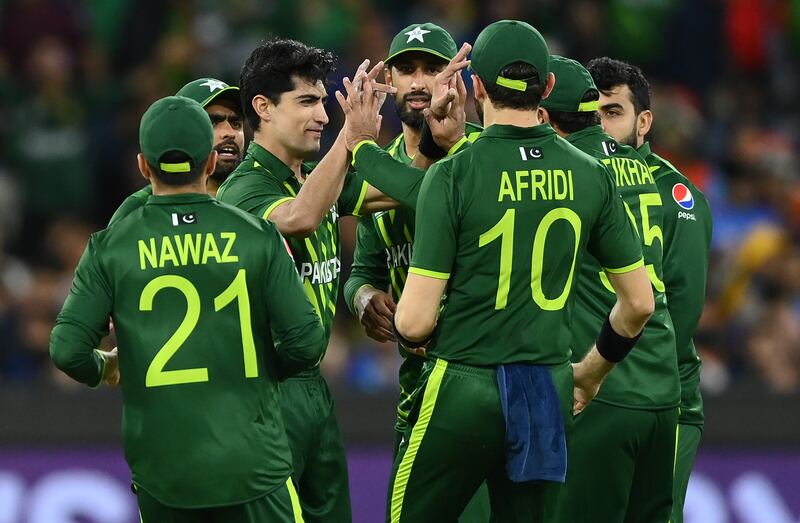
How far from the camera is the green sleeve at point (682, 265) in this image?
7039 millimetres

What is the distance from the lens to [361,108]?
20.4 ft

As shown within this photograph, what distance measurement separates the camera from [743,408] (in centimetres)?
995

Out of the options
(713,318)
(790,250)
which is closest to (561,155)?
(713,318)

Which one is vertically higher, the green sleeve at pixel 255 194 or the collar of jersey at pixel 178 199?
the collar of jersey at pixel 178 199

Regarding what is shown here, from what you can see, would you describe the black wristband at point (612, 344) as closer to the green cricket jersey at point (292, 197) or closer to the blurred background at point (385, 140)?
the green cricket jersey at point (292, 197)

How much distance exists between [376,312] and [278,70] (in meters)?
1.18

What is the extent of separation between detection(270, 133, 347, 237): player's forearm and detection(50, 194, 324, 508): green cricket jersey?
757mm

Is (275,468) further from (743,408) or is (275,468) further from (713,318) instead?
(713,318)

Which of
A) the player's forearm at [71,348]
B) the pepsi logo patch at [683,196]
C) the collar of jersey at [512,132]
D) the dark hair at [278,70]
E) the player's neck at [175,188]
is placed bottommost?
the pepsi logo patch at [683,196]

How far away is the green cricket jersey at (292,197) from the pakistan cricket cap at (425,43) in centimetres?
69

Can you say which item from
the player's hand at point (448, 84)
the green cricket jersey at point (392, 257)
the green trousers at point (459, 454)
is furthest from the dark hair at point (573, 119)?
the green trousers at point (459, 454)

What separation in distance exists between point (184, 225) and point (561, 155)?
141cm

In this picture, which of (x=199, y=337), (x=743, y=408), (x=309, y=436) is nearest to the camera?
(x=199, y=337)

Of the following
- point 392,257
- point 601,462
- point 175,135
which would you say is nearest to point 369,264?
point 392,257
